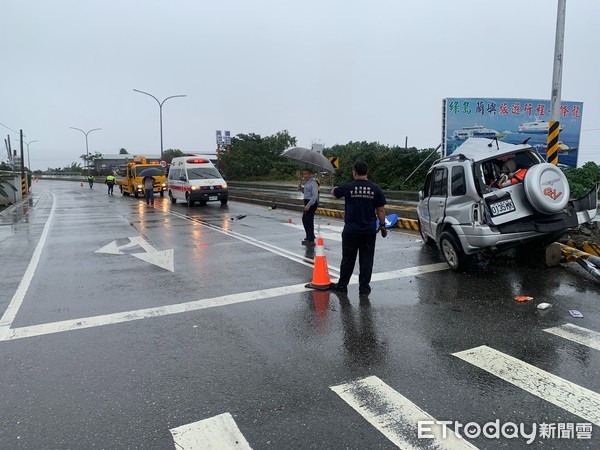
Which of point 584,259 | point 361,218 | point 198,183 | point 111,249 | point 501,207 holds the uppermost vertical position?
point 501,207

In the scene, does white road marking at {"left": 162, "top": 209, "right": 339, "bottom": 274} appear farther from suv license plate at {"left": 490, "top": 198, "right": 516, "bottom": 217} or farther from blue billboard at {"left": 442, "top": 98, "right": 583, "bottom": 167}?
blue billboard at {"left": 442, "top": 98, "right": 583, "bottom": 167}

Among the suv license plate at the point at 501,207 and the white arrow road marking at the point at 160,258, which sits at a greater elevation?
the suv license plate at the point at 501,207

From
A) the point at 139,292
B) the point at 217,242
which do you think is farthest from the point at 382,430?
the point at 217,242

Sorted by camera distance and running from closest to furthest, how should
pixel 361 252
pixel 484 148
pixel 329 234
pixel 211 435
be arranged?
pixel 211 435
pixel 361 252
pixel 484 148
pixel 329 234

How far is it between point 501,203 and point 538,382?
145 inches

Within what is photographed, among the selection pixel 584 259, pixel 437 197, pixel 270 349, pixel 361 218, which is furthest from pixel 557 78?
pixel 270 349

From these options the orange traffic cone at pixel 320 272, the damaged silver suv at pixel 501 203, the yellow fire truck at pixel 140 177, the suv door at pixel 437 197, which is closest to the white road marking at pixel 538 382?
the orange traffic cone at pixel 320 272

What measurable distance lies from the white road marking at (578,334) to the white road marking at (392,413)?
2281 mm

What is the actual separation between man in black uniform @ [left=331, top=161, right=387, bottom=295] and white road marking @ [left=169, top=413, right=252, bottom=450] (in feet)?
11.4

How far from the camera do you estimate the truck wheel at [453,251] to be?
743cm

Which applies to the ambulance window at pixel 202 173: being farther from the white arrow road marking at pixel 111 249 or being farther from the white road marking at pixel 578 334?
the white road marking at pixel 578 334

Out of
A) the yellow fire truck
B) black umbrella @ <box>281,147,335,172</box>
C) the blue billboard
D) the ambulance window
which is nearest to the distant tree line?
black umbrella @ <box>281,147,335,172</box>

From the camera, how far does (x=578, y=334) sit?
4.79 metres

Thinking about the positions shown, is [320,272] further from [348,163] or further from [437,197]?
[348,163]
